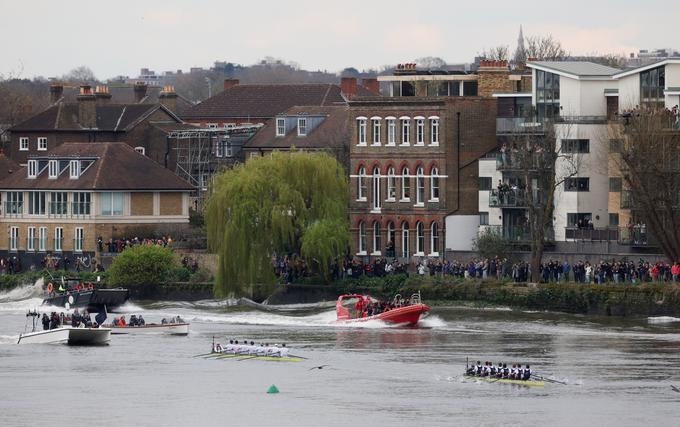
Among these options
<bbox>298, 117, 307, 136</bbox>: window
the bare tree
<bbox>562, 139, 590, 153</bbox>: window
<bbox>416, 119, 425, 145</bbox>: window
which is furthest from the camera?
<bbox>298, 117, 307, 136</bbox>: window

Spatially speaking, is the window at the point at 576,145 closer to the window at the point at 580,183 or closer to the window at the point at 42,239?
the window at the point at 580,183

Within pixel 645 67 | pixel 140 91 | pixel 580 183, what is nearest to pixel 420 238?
pixel 580 183

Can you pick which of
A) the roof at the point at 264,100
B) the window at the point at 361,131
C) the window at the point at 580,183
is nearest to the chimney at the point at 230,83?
the roof at the point at 264,100

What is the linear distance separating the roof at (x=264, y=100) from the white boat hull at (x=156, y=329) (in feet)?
192

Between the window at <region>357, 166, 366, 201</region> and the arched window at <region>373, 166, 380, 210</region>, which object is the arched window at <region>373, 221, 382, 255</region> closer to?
the arched window at <region>373, 166, 380, 210</region>

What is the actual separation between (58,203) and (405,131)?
86.3ft

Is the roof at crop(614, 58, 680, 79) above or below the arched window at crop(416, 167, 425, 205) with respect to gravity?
above

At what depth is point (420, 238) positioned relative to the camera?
404 feet

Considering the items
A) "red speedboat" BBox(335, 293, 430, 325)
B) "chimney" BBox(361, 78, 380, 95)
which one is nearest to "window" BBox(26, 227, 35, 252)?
"red speedboat" BBox(335, 293, 430, 325)

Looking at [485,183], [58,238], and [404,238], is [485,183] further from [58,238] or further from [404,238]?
[58,238]

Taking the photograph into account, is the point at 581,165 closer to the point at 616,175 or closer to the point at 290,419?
the point at 616,175

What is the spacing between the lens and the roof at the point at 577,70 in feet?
385

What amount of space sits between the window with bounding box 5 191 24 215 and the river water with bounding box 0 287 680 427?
28.3 meters

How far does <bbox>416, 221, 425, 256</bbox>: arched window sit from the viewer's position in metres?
123
